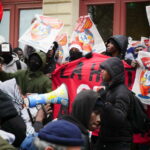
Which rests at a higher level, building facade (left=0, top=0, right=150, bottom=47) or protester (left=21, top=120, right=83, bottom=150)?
building facade (left=0, top=0, right=150, bottom=47)

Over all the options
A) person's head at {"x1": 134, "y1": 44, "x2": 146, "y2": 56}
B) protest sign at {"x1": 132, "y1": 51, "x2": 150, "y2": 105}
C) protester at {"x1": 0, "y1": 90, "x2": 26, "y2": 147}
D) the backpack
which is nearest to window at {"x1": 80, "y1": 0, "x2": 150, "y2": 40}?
person's head at {"x1": 134, "y1": 44, "x2": 146, "y2": 56}

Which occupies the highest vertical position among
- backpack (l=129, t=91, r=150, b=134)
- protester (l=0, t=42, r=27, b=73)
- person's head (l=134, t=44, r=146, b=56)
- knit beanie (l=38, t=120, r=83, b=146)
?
person's head (l=134, t=44, r=146, b=56)

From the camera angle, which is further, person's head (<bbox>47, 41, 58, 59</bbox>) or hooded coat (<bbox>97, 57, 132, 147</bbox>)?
person's head (<bbox>47, 41, 58, 59</bbox>)

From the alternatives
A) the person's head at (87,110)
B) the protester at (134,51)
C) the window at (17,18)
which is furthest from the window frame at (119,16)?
the person's head at (87,110)

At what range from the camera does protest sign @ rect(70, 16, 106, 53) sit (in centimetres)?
673

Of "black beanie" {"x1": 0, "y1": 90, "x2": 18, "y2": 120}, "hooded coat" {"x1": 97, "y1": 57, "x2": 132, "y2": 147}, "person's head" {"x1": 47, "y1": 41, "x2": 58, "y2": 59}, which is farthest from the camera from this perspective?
"person's head" {"x1": 47, "y1": 41, "x2": 58, "y2": 59}

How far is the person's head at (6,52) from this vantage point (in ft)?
20.0

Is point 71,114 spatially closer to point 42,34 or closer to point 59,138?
point 59,138

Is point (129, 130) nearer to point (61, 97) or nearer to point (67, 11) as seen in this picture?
point (61, 97)

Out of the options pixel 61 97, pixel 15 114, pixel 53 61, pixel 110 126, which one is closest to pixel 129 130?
pixel 110 126

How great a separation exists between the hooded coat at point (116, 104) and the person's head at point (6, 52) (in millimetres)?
2328

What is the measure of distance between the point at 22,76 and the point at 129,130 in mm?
2000

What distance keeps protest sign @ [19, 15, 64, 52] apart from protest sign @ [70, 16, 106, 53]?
493mm

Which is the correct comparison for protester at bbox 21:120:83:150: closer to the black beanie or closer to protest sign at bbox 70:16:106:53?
the black beanie
